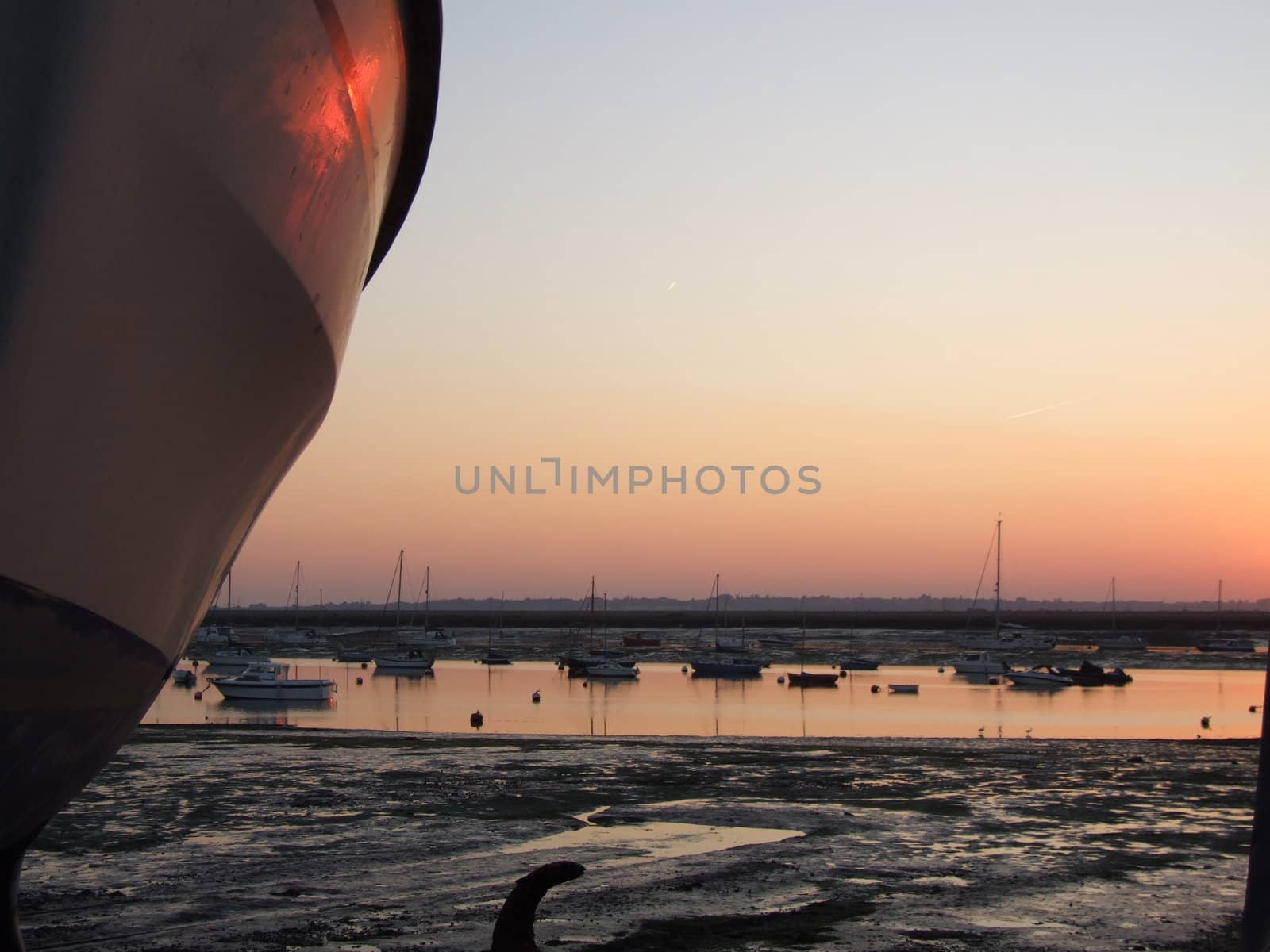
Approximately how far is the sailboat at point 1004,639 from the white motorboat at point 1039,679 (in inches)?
748

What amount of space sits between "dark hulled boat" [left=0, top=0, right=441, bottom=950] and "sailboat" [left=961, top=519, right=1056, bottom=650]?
74879 millimetres

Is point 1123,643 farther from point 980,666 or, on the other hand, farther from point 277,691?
point 277,691

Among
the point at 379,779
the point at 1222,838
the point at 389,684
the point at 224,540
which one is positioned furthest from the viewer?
the point at 389,684

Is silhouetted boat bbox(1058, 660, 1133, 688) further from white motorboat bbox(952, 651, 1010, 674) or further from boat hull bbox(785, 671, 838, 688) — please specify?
boat hull bbox(785, 671, 838, 688)

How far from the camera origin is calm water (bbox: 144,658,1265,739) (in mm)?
34094

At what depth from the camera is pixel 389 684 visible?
173 ft

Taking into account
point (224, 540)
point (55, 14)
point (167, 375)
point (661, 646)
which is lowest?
point (661, 646)

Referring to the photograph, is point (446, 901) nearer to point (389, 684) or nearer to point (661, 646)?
point (389, 684)

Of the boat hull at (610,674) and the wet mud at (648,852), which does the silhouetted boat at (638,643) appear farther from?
the wet mud at (648,852)

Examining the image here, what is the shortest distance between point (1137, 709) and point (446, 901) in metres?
37.3

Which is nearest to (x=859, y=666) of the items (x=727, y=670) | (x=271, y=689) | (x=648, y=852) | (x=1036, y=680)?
(x=727, y=670)

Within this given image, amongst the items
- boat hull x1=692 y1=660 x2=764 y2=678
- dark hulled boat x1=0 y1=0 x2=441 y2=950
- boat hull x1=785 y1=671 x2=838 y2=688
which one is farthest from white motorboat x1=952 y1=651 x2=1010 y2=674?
dark hulled boat x1=0 y1=0 x2=441 y2=950

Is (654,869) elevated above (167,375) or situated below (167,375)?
below

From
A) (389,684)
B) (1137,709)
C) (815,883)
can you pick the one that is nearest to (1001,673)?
(1137,709)
